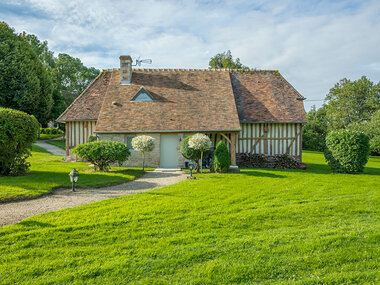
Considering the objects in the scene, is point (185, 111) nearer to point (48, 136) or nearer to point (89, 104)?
point (89, 104)

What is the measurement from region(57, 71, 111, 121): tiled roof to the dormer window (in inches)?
98.8

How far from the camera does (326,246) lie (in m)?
4.26

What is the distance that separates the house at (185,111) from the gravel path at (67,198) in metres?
4.30

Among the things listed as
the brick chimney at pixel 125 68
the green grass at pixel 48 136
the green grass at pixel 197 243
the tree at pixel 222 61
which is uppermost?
the tree at pixel 222 61

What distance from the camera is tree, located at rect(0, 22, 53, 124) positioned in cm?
2050

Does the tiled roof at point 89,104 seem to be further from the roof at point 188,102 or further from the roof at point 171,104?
the roof at point 171,104

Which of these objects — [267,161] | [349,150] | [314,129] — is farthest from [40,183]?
[314,129]

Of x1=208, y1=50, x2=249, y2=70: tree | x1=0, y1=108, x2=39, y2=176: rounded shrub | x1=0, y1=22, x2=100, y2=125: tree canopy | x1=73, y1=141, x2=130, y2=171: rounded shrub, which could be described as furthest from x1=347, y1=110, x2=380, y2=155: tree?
x1=0, y1=22, x2=100, y2=125: tree canopy

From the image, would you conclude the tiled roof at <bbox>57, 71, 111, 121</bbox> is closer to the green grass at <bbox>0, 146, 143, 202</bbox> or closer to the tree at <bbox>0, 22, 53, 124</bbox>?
the green grass at <bbox>0, 146, 143, 202</bbox>

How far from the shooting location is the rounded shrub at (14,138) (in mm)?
8984

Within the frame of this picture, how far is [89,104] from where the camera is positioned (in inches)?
645

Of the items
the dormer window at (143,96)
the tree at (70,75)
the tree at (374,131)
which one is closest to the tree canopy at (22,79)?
the dormer window at (143,96)

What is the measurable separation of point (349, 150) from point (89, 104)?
577 inches

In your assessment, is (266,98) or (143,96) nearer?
(143,96)
